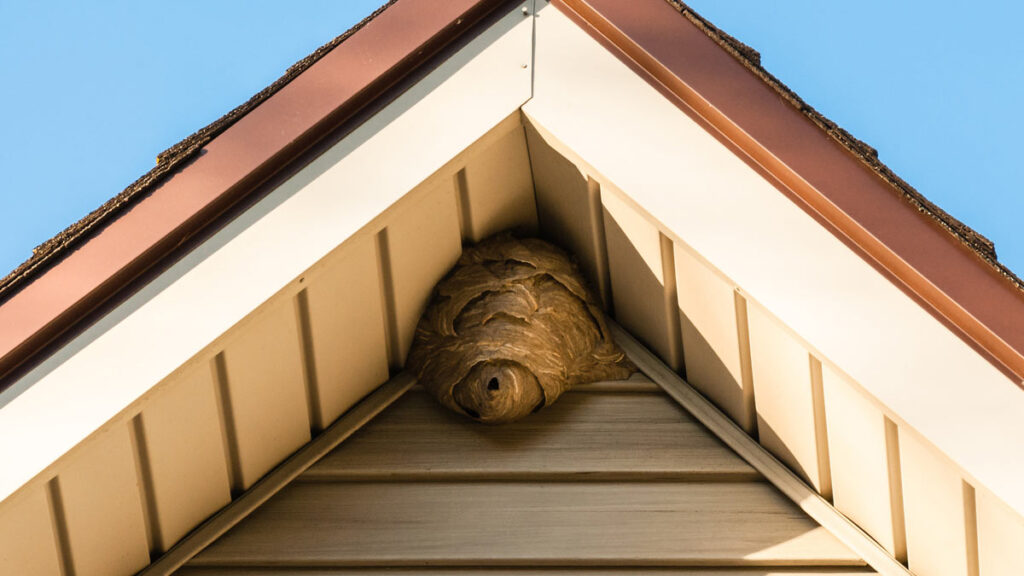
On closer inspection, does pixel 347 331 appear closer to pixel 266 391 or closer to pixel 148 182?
pixel 266 391

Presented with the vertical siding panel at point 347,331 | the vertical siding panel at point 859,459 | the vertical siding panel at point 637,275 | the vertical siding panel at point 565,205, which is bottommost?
the vertical siding panel at point 859,459

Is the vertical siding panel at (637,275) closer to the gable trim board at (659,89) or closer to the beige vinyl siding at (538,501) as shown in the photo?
the beige vinyl siding at (538,501)

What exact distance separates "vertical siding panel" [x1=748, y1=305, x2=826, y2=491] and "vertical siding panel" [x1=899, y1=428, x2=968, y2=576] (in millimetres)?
229

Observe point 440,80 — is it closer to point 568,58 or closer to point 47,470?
point 568,58

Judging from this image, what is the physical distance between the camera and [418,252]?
8.09ft

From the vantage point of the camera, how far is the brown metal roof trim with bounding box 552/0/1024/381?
1.76m

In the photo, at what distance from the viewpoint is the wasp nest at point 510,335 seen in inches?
97.7

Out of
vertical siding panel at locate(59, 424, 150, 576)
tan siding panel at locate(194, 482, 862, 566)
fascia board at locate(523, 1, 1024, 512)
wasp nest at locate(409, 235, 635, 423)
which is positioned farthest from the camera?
wasp nest at locate(409, 235, 635, 423)

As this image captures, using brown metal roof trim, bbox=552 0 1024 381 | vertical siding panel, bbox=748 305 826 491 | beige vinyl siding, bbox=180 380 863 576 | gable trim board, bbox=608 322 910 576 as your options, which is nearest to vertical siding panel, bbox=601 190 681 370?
gable trim board, bbox=608 322 910 576

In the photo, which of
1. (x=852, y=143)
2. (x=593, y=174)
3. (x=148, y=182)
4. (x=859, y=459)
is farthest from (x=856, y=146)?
(x=148, y=182)

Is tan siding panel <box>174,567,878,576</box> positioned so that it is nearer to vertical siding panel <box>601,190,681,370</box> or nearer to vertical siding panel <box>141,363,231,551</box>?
vertical siding panel <box>141,363,231,551</box>

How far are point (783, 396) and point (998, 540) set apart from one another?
487 millimetres

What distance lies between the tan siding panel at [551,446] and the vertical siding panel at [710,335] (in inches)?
3.5

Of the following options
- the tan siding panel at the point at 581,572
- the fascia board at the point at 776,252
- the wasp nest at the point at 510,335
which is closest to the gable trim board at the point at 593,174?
the fascia board at the point at 776,252
